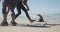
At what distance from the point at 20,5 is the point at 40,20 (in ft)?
1.44

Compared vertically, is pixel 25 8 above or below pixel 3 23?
above

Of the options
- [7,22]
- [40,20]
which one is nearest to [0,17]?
[7,22]

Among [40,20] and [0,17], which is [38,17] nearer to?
[40,20]

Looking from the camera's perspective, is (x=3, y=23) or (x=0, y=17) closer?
(x=3, y=23)

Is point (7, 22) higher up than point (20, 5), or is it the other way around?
point (20, 5)

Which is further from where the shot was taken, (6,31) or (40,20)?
(40,20)

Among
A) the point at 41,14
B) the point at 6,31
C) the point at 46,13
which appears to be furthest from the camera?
the point at 46,13

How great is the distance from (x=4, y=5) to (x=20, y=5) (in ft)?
0.84

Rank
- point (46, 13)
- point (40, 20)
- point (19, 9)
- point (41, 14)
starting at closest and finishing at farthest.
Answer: point (19, 9), point (40, 20), point (41, 14), point (46, 13)

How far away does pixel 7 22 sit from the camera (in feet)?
9.44

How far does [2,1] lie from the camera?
2922 mm

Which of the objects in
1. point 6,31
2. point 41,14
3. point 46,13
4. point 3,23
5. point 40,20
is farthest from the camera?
point 46,13

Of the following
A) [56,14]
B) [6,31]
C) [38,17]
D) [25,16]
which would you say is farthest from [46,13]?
[6,31]

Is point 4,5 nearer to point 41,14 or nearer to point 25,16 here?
point 25,16
